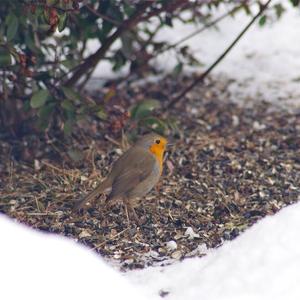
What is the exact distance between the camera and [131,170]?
15.8 ft

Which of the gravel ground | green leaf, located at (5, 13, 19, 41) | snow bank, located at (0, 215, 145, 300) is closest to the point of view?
snow bank, located at (0, 215, 145, 300)

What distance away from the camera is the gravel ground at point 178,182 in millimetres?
4480

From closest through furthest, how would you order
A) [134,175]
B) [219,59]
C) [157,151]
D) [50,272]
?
[50,272] < [134,175] < [157,151] < [219,59]

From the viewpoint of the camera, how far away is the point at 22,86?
211 inches

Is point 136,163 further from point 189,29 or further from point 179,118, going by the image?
point 189,29

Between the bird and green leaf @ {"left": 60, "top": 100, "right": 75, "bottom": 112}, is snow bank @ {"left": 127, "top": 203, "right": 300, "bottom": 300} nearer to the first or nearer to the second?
the bird

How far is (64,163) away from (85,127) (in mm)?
448

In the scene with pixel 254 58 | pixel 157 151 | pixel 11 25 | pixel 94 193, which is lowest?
pixel 254 58

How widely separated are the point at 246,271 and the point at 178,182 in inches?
55.4

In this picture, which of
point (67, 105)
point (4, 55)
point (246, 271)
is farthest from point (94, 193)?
point (246, 271)

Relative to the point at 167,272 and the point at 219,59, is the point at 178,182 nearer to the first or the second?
the point at 219,59

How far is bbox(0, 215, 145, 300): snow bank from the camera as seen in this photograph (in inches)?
132

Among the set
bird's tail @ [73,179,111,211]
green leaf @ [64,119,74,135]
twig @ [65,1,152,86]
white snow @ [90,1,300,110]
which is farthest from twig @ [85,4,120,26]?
white snow @ [90,1,300,110]

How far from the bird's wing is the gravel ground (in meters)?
0.16
